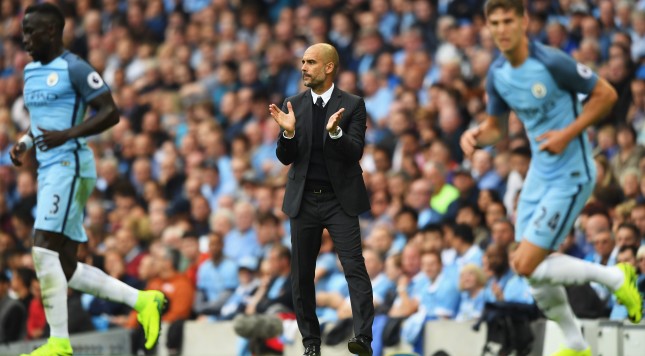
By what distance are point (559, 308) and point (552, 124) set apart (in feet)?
4.47

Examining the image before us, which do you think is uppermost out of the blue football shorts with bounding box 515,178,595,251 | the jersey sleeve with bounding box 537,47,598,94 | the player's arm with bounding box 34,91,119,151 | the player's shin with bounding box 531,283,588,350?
the jersey sleeve with bounding box 537,47,598,94

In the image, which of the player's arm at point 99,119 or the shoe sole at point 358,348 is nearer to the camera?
the shoe sole at point 358,348

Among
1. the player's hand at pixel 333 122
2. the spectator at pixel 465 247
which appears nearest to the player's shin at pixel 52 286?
the player's hand at pixel 333 122

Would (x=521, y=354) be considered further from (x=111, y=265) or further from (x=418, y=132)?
(x=111, y=265)

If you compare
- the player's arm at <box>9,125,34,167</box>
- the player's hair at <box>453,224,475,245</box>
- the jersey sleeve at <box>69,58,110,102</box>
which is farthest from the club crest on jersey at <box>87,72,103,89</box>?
the player's hair at <box>453,224,475,245</box>

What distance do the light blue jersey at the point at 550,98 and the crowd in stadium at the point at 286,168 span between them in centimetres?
308

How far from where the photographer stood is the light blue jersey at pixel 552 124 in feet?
29.7

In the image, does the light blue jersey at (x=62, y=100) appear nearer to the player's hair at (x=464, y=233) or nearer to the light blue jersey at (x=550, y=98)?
the light blue jersey at (x=550, y=98)

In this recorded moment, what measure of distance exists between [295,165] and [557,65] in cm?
223

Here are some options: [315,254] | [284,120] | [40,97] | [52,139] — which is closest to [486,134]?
[284,120]

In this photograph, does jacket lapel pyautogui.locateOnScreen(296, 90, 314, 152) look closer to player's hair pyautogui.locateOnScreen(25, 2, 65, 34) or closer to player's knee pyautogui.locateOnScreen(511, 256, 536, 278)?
player's knee pyautogui.locateOnScreen(511, 256, 536, 278)

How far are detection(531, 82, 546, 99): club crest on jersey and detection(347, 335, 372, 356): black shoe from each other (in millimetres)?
2239

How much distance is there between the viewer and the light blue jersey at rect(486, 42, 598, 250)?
9.06 meters

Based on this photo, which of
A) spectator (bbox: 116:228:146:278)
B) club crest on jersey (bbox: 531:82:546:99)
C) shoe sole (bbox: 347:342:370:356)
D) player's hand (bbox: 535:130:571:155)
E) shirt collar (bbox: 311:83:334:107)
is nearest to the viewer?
player's hand (bbox: 535:130:571:155)
